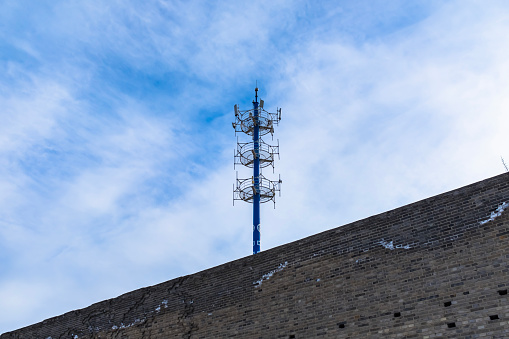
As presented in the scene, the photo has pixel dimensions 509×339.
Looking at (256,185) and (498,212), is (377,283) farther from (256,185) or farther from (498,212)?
(256,185)

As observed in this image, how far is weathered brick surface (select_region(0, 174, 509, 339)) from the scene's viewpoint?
778 cm

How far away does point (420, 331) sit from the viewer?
26.2 feet

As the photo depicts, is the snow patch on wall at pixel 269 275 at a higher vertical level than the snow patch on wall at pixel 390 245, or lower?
higher

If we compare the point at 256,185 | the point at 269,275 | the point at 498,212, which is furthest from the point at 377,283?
the point at 256,185

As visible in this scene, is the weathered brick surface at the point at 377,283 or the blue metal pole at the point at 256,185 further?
the blue metal pole at the point at 256,185

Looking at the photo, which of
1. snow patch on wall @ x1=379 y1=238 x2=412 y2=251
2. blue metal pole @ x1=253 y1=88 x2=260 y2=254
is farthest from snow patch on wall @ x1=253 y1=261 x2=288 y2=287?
blue metal pole @ x1=253 y1=88 x2=260 y2=254

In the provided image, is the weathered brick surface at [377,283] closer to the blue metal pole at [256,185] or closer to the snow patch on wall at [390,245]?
the snow patch on wall at [390,245]


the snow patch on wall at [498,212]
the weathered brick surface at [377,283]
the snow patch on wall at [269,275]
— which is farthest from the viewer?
the snow patch on wall at [269,275]

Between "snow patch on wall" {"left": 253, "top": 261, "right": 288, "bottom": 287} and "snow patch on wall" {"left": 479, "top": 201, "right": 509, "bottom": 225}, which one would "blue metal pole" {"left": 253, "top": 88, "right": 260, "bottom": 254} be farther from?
"snow patch on wall" {"left": 479, "top": 201, "right": 509, "bottom": 225}

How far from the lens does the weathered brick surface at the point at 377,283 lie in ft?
25.5

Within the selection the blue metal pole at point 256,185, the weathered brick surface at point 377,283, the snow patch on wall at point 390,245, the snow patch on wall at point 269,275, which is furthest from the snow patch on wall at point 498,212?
the blue metal pole at point 256,185

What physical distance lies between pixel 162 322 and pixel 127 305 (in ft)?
4.45

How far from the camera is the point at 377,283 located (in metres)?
8.72

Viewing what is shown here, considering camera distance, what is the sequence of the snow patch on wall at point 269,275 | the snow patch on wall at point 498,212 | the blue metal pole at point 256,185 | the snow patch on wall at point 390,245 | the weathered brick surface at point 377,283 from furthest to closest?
1. the blue metal pole at point 256,185
2. the snow patch on wall at point 269,275
3. the snow patch on wall at point 390,245
4. the snow patch on wall at point 498,212
5. the weathered brick surface at point 377,283
